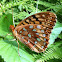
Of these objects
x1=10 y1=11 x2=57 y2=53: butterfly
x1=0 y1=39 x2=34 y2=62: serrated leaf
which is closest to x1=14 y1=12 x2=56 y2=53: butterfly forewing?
x1=10 y1=11 x2=57 y2=53: butterfly

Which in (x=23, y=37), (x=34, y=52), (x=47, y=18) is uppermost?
(x=47, y=18)

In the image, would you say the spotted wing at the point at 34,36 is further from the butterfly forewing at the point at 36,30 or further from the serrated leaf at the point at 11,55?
the serrated leaf at the point at 11,55

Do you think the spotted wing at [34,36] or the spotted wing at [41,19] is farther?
the spotted wing at [34,36]

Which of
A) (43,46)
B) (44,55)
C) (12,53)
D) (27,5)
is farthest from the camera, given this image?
(27,5)

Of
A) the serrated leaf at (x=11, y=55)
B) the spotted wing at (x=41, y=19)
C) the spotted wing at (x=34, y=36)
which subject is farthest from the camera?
the spotted wing at (x=34, y=36)

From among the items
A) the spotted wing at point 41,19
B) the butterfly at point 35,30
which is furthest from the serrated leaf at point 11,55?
the spotted wing at point 41,19

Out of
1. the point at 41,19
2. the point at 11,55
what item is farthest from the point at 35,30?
the point at 11,55

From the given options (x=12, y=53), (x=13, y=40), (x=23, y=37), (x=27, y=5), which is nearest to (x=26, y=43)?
(x=23, y=37)

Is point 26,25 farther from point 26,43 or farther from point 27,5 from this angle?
point 27,5

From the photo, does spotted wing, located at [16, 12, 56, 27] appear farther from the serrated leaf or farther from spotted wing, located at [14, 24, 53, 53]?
the serrated leaf

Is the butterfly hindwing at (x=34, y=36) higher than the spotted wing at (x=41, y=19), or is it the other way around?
the spotted wing at (x=41, y=19)
